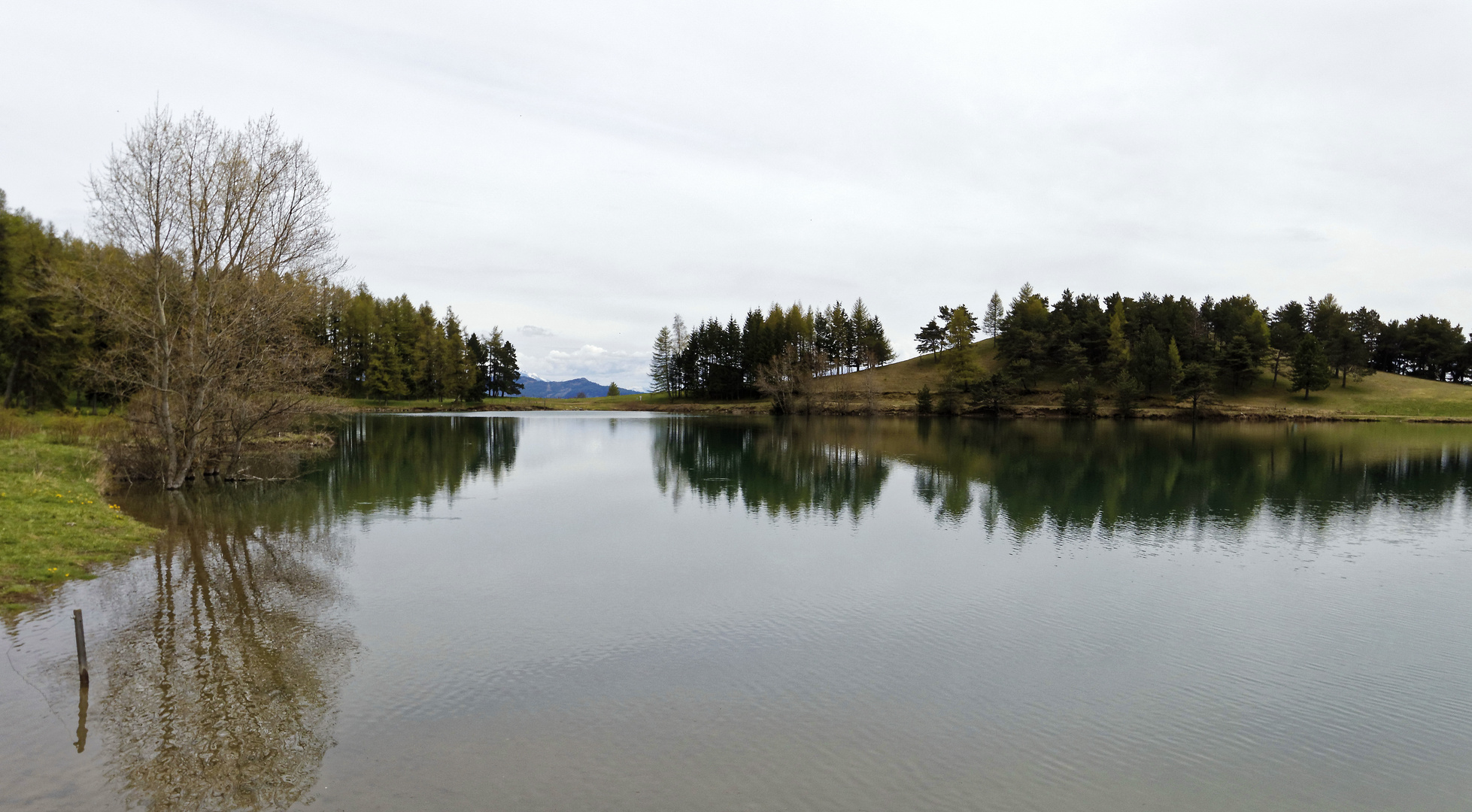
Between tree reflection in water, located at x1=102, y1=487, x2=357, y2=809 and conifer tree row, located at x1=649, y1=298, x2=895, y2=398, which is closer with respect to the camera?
tree reflection in water, located at x1=102, y1=487, x2=357, y2=809

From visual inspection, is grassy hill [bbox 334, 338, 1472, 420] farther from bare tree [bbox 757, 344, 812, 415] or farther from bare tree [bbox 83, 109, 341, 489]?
bare tree [bbox 83, 109, 341, 489]

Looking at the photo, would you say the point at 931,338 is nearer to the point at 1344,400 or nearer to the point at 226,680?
the point at 1344,400

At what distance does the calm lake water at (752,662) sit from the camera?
7.32 m

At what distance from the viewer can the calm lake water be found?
7.32 metres

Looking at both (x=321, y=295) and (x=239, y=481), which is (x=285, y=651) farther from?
(x=321, y=295)

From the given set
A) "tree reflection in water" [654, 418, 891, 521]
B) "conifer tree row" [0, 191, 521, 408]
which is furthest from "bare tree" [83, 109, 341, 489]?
"tree reflection in water" [654, 418, 891, 521]

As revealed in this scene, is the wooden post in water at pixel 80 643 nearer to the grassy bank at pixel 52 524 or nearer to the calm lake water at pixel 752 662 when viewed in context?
the calm lake water at pixel 752 662

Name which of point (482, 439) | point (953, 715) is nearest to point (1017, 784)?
point (953, 715)

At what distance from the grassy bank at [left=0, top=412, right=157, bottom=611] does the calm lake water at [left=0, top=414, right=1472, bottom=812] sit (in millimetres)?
701

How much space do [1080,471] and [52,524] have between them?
34840mm

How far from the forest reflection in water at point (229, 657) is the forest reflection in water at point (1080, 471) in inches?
523

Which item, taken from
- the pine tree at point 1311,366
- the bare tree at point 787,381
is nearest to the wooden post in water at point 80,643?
the bare tree at point 787,381

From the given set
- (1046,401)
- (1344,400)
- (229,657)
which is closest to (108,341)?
(229,657)

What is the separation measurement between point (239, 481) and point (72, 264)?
17.2m
